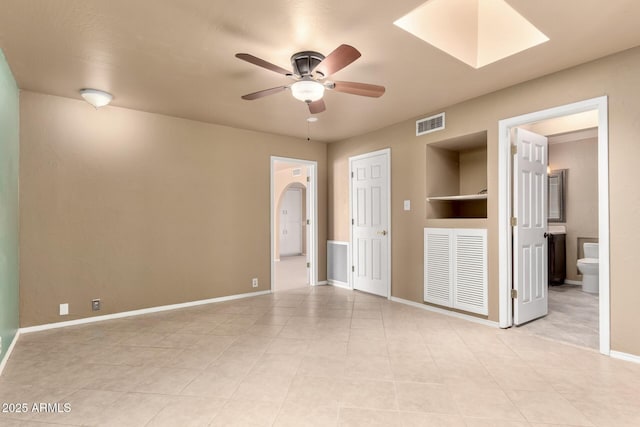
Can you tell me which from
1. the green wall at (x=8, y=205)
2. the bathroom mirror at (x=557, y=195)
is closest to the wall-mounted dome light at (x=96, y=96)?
the green wall at (x=8, y=205)

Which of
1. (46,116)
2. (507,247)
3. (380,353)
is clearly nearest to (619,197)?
(507,247)

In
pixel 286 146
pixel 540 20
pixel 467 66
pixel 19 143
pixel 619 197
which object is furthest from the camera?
pixel 286 146

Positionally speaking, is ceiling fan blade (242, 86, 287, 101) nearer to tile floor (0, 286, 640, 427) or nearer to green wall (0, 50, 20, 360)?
green wall (0, 50, 20, 360)

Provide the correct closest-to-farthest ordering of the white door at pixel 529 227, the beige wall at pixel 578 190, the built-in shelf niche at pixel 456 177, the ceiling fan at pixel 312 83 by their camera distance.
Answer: the ceiling fan at pixel 312 83
the white door at pixel 529 227
the built-in shelf niche at pixel 456 177
the beige wall at pixel 578 190

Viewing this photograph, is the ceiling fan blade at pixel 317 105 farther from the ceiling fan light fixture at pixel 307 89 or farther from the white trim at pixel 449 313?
the white trim at pixel 449 313

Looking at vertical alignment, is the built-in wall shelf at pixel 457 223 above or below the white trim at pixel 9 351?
above

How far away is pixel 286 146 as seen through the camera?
5.27 meters

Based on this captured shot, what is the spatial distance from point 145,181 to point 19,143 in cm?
118

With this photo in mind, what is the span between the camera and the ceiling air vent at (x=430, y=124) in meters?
3.95

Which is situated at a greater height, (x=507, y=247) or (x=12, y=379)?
(x=507, y=247)

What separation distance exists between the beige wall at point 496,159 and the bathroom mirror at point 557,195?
10.7 feet

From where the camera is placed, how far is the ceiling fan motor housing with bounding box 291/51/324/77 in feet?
8.25

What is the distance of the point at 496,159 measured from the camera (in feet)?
11.3

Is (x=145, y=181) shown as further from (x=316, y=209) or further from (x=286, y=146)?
(x=316, y=209)
